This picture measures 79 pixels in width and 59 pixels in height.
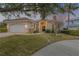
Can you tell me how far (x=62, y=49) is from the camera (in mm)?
4082

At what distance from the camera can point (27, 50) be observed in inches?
160

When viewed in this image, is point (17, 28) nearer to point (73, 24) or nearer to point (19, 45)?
point (19, 45)

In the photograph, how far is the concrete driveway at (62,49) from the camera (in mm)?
4066

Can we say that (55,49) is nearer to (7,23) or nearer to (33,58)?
(33,58)

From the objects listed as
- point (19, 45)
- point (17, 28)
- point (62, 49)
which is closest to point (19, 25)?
point (17, 28)

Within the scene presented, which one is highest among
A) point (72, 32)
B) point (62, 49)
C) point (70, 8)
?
point (70, 8)

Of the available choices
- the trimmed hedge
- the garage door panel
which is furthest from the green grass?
the trimmed hedge

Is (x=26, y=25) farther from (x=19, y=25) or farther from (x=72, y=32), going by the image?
(x=72, y=32)

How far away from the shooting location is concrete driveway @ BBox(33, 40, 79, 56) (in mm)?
4066

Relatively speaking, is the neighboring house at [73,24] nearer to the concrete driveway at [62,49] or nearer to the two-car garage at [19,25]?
the concrete driveway at [62,49]

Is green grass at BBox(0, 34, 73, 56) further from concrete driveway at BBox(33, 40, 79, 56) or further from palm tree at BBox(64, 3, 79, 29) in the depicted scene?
palm tree at BBox(64, 3, 79, 29)

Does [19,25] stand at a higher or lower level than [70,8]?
lower

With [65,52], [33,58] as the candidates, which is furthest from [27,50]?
[65,52]

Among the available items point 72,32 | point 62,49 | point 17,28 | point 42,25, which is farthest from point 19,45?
point 72,32
